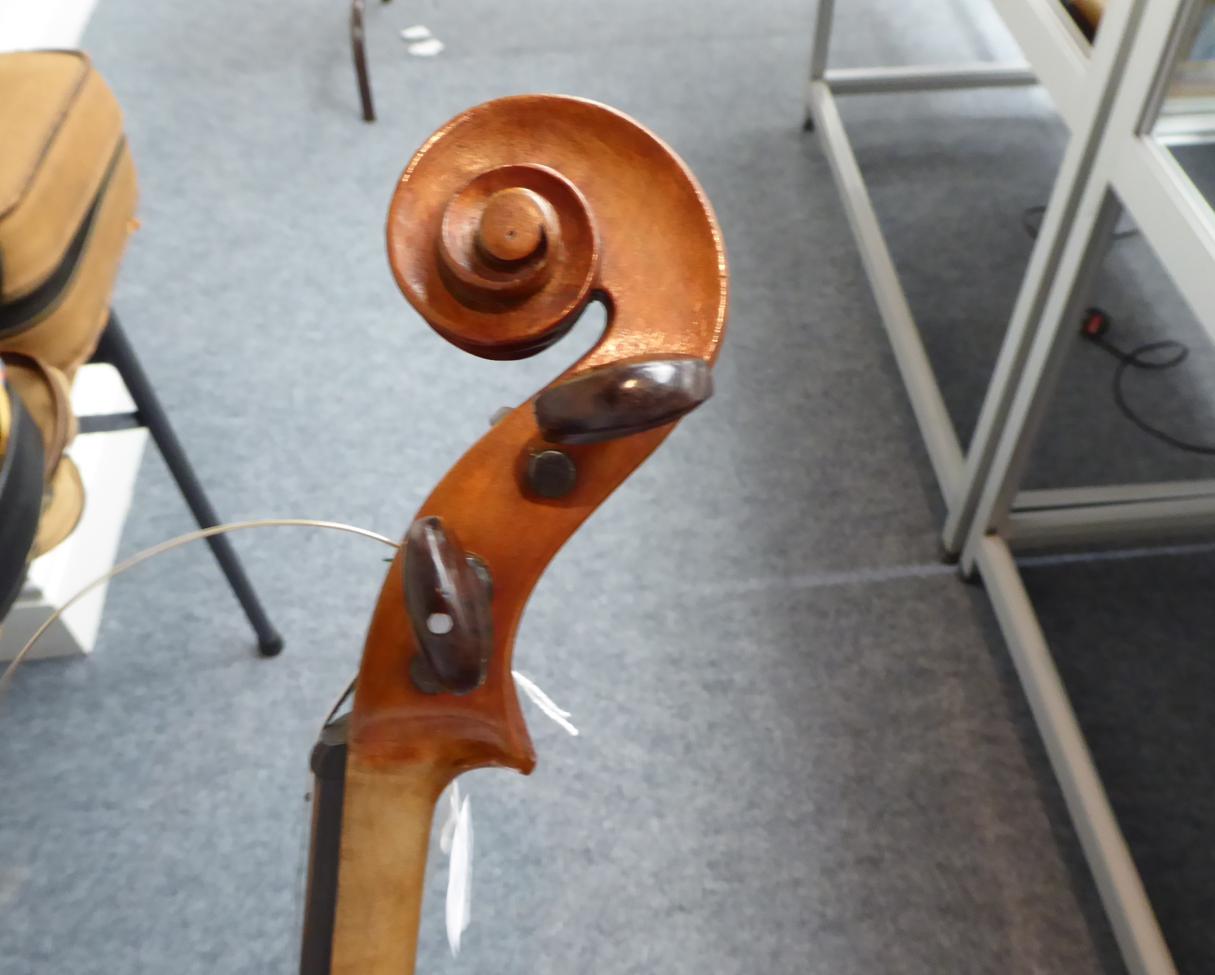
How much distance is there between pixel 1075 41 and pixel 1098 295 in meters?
0.67

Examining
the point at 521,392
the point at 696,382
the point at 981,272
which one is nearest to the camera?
the point at 696,382

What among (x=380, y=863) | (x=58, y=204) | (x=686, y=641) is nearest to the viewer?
(x=380, y=863)

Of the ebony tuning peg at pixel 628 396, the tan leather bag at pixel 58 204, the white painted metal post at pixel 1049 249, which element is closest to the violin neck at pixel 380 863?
the ebony tuning peg at pixel 628 396

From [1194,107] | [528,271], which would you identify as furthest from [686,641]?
[528,271]

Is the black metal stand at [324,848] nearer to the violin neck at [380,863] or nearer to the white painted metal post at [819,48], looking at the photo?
the violin neck at [380,863]

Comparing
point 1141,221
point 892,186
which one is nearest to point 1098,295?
point 892,186

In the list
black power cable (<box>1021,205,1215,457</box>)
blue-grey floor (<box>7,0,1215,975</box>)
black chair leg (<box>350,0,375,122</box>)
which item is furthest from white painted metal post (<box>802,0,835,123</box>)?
black chair leg (<box>350,0,375,122</box>)

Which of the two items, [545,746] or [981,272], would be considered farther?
[981,272]

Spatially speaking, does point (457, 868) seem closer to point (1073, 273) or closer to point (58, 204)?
point (58, 204)

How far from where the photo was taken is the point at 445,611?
0.40 meters

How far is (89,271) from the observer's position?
833 millimetres

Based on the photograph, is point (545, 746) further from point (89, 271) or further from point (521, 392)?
point (89, 271)

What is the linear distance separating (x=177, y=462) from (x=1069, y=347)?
0.89 m

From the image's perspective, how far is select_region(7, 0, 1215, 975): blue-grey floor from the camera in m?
1.09
